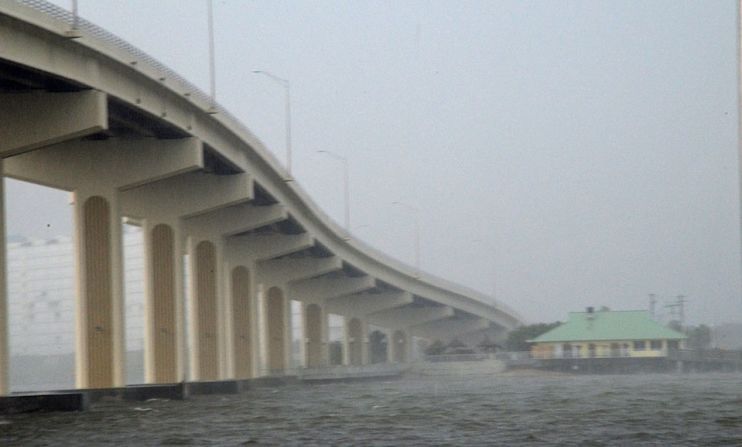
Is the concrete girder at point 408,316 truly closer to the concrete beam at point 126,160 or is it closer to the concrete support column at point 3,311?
the concrete beam at point 126,160

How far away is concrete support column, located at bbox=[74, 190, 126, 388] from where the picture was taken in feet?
211


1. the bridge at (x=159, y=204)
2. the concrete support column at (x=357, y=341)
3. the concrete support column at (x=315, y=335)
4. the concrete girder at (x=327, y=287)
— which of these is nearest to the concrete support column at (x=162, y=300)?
the bridge at (x=159, y=204)

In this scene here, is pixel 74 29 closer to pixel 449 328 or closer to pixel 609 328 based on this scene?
pixel 609 328

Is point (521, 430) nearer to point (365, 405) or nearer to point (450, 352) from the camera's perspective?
point (365, 405)

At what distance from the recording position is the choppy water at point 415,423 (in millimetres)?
28703

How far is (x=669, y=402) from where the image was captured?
146 ft

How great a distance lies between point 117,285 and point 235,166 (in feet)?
37.1

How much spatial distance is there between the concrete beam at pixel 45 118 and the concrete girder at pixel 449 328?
125 meters

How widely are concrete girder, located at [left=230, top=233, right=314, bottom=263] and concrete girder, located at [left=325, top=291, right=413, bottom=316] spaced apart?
131ft

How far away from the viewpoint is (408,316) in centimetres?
16562

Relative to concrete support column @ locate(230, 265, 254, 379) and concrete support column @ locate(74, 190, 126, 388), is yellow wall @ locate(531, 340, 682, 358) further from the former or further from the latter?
concrete support column @ locate(74, 190, 126, 388)

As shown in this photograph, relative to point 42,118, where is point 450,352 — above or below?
below

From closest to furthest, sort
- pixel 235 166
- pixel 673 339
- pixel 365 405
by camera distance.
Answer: pixel 365 405 < pixel 235 166 < pixel 673 339

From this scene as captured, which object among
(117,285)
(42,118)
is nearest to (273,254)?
(117,285)
